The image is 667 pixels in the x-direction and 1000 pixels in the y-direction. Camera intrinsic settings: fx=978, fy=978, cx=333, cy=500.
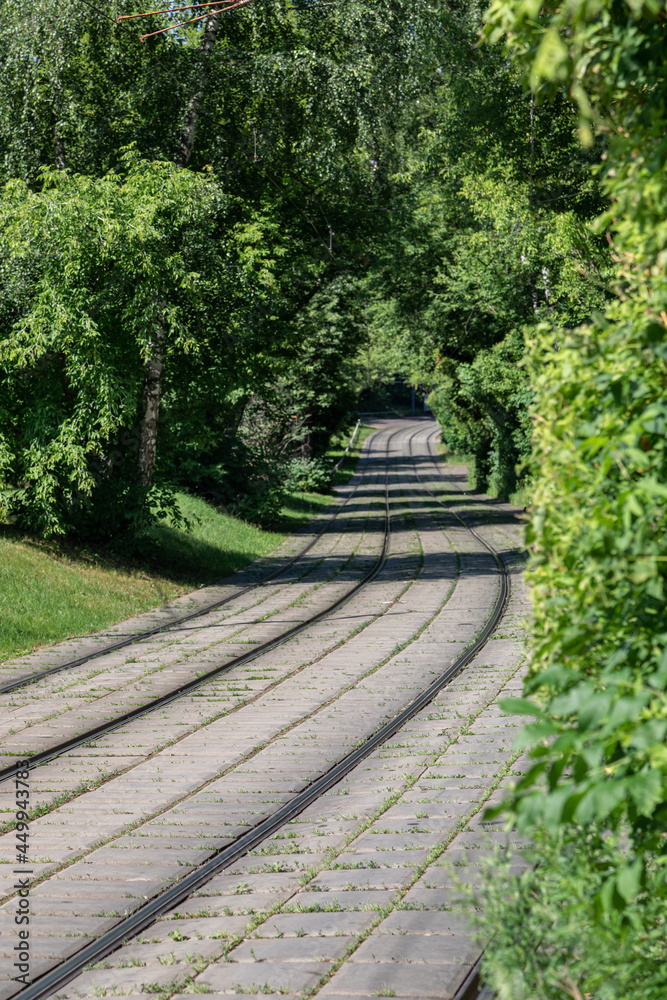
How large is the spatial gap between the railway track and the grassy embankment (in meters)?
2.90

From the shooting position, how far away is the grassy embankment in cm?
1272

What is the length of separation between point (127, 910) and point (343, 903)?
3.56 ft

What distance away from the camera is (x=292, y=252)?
69.0 feet

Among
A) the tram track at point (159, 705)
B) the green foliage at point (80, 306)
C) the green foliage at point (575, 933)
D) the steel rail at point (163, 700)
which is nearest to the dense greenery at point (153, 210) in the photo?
the green foliage at point (80, 306)

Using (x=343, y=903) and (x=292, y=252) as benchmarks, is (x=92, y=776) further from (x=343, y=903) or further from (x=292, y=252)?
(x=292, y=252)

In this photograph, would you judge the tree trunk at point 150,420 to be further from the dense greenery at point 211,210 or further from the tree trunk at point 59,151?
the tree trunk at point 59,151

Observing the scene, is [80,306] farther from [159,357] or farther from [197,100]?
[197,100]

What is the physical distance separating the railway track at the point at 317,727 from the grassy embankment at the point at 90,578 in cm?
290

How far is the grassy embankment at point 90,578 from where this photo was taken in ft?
41.7

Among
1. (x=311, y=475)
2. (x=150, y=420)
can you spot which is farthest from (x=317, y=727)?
(x=311, y=475)

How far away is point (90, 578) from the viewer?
15.1m

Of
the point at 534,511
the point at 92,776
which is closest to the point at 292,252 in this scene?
the point at 92,776

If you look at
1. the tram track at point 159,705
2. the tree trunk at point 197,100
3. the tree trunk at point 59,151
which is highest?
the tree trunk at point 197,100

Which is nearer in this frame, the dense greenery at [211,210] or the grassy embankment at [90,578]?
the grassy embankment at [90,578]
